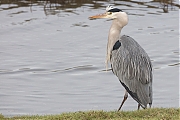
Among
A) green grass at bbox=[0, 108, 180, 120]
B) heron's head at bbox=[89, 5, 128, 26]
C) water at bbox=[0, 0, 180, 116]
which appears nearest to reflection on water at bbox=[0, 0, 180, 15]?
water at bbox=[0, 0, 180, 116]

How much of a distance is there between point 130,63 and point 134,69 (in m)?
0.14

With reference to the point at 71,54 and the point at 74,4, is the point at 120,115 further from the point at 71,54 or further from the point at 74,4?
the point at 74,4

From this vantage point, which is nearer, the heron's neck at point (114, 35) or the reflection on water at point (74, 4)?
the heron's neck at point (114, 35)

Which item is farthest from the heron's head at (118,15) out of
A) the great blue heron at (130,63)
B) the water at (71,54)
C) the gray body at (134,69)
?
the water at (71,54)

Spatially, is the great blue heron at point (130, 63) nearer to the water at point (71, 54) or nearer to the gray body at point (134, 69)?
the gray body at point (134, 69)

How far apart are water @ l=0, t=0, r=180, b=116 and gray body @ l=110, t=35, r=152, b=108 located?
2.14 metres

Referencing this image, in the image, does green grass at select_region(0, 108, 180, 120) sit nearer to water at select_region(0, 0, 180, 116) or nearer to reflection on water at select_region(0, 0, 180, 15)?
water at select_region(0, 0, 180, 116)

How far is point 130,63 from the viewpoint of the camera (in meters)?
9.52

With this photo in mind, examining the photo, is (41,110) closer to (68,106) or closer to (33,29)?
(68,106)

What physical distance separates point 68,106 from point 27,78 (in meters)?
2.52

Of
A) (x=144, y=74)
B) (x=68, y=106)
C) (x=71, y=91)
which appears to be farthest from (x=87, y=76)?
(x=144, y=74)

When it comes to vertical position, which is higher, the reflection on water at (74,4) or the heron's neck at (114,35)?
the heron's neck at (114,35)

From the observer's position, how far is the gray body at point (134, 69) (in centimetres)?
926

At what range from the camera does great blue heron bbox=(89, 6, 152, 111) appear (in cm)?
927
